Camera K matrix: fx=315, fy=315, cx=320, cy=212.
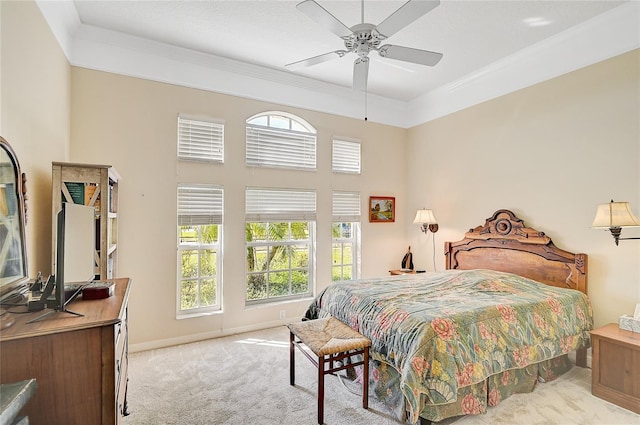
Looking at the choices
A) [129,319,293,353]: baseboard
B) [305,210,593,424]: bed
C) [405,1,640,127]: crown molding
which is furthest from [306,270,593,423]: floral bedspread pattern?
[405,1,640,127]: crown molding

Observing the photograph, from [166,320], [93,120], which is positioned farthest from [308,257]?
[93,120]

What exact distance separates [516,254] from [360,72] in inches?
106

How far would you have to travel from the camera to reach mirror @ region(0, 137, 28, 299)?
149 centimetres

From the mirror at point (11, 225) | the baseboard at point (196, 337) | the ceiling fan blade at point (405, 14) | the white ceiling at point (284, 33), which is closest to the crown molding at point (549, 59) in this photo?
the white ceiling at point (284, 33)

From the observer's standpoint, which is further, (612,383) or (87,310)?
(612,383)

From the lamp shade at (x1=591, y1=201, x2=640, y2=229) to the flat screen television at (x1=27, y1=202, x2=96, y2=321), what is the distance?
149 inches

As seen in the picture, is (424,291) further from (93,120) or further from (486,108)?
(93,120)

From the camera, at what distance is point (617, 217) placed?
2623mm

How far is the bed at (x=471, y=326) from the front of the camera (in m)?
2.05

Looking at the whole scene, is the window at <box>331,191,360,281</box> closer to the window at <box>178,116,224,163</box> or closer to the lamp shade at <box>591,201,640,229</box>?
the window at <box>178,116,224,163</box>

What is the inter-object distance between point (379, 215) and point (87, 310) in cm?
409

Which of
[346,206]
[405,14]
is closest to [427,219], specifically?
[346,206]

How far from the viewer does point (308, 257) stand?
14.8 feet

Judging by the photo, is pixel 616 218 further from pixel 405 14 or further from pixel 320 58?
pixel 320 58
